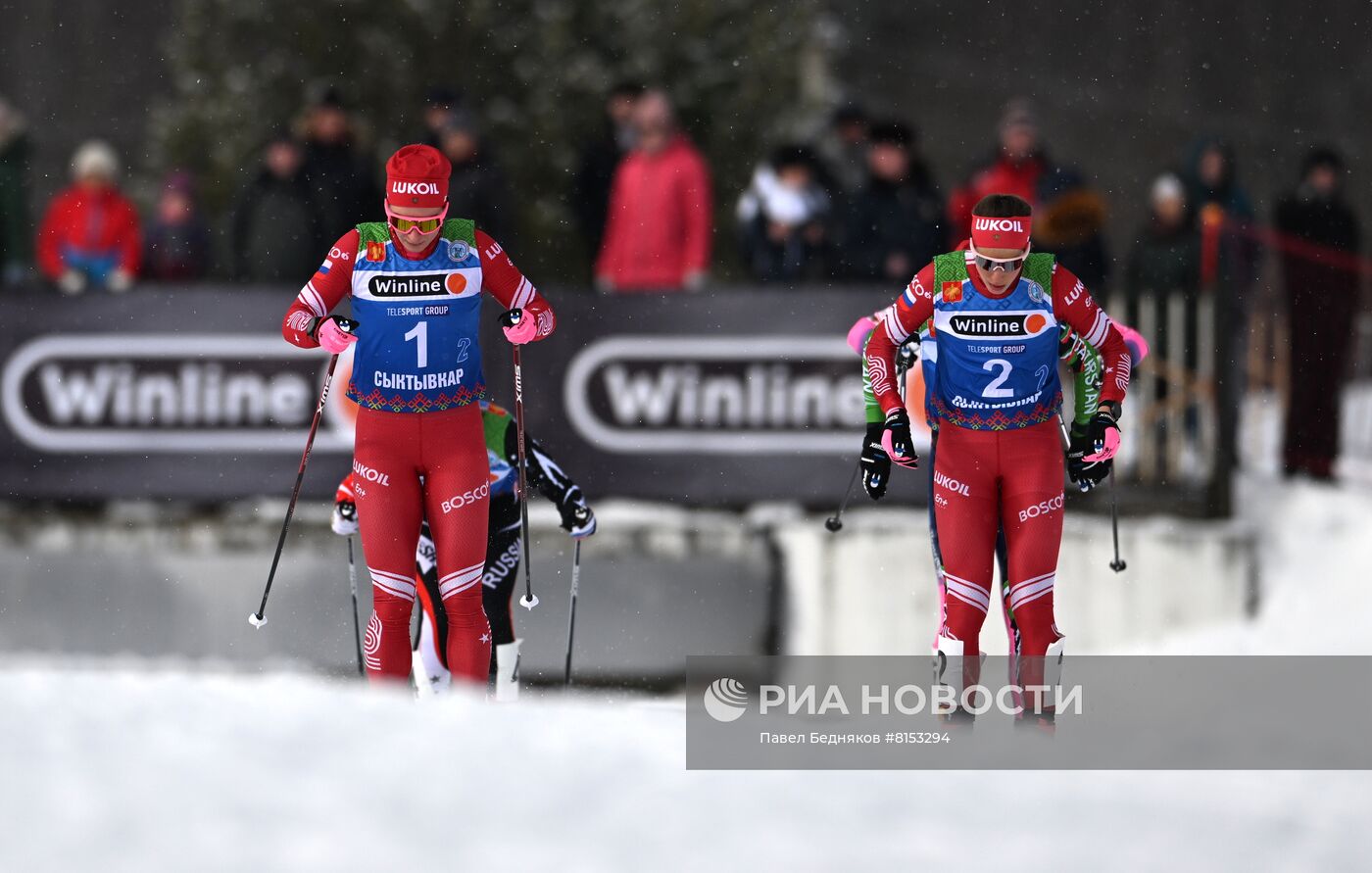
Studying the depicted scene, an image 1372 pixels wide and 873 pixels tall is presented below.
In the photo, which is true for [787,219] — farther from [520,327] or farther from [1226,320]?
[520,327]

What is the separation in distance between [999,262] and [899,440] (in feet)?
2.33

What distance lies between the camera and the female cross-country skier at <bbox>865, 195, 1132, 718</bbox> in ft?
21.7

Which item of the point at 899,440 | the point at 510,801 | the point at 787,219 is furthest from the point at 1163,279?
the point at 510,801

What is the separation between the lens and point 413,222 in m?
6.62

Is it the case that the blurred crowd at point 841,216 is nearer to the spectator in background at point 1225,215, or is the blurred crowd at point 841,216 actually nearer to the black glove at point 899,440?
the spectator in background at point 1225,215

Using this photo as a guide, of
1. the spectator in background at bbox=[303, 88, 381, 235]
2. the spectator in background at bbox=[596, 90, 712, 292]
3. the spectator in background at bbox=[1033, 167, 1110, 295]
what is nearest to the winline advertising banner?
the spectator in background at bbox=[596, 90, 712, 292]

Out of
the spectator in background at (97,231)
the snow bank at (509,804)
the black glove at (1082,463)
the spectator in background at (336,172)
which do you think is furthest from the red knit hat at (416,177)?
the spectator in background at (97,231)

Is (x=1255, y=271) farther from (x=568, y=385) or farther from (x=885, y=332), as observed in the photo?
(x=885, y=332)

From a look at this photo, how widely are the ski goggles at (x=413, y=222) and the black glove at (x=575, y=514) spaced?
1229mm

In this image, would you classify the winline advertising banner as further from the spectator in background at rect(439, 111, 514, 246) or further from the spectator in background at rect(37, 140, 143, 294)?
the spectator in background at rect(37, 140, 143, 294)

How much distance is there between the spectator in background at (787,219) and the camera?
1062 centimetres

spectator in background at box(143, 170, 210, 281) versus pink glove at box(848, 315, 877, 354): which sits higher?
spectator in background at box(143, 170, 210, 281)

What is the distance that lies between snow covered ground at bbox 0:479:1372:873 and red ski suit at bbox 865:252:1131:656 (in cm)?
83

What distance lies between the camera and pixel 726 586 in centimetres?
1027
